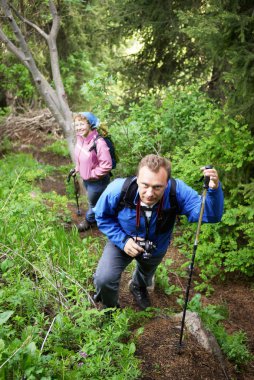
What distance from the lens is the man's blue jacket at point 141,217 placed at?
3.37m

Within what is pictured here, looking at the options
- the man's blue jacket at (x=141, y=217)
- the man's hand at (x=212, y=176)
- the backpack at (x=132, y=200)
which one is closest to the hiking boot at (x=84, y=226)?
the man's blue jacket at (x=141, y=217)

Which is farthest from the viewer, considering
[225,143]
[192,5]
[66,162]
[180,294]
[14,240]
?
[66,162]

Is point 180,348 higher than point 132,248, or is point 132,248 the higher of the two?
point 132,248

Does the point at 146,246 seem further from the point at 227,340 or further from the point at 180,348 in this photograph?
the point at 227,340

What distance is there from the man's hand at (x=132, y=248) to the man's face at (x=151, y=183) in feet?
1.53

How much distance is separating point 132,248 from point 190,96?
4895 millimetres

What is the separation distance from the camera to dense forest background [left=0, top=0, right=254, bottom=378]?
4.69 m

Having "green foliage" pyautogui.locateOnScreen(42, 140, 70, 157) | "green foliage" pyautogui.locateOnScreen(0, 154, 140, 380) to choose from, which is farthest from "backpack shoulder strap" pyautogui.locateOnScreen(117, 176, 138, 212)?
"green foliage" pyautogui.locateOnScreen(42, 140, 70, 157)

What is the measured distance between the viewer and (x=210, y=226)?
5625mm

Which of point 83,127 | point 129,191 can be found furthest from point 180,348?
point 83,127

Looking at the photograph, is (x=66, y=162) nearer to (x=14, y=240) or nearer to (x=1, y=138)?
(x=1, y=138)

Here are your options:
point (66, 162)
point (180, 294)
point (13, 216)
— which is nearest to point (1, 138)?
point (66, 162)

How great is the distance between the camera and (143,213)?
3467 mm

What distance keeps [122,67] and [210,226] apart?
643 centimetres
